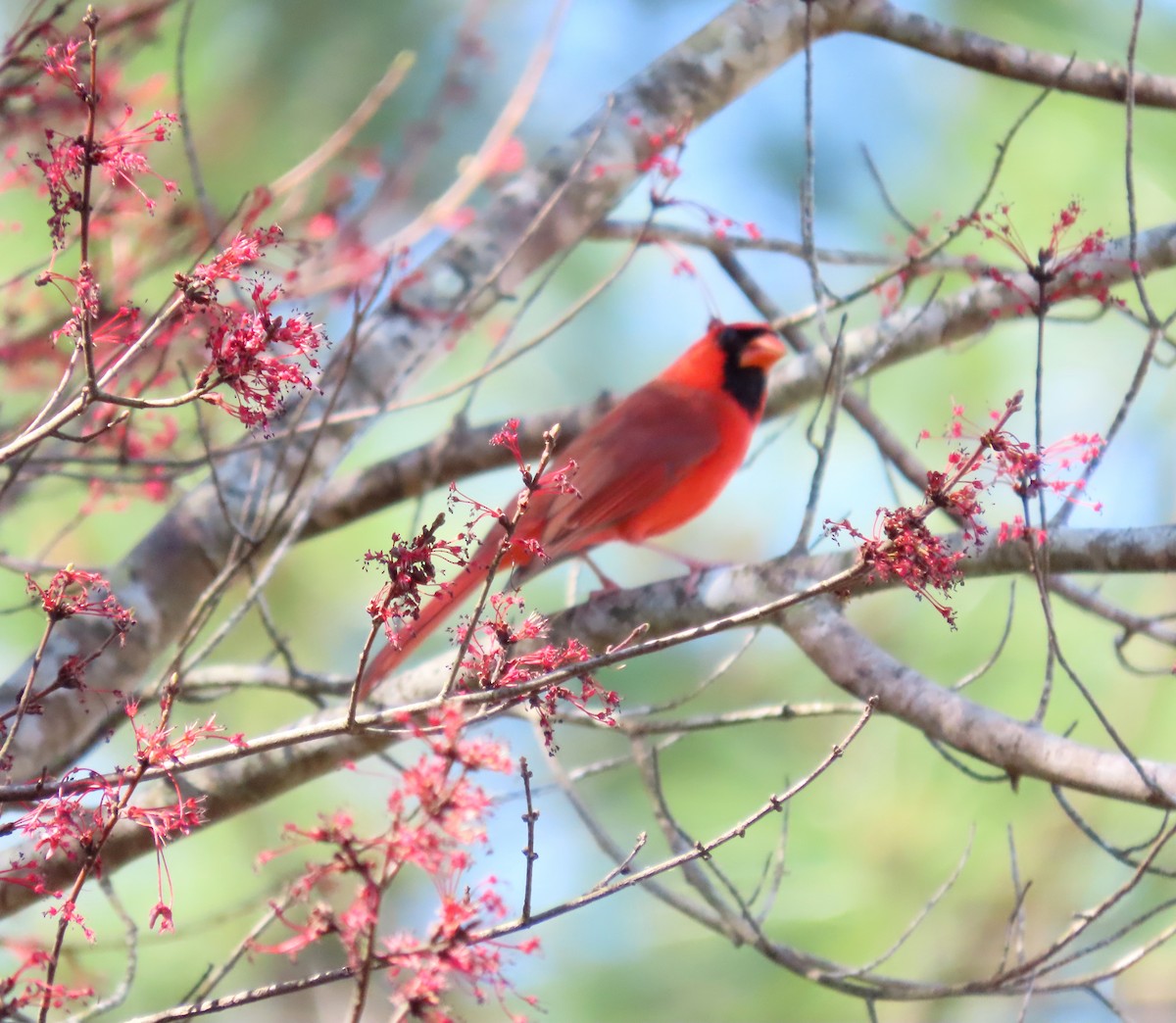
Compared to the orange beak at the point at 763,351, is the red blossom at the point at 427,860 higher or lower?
lower

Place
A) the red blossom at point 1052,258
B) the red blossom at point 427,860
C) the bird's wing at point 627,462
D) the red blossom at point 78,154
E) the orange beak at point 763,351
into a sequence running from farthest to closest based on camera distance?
the orange beak at point 763,351 → the bird's wing at point 627,462 → the red blossom at point 1052,258 → the red blossom at point 78,154 → the red blossom at point 427,860

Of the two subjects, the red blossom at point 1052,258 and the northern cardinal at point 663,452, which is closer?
the red blossom at point 1052,258

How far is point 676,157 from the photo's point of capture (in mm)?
2922

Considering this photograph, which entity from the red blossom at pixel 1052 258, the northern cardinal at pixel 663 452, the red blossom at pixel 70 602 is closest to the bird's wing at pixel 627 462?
the northern cardinal at pixel 663 452

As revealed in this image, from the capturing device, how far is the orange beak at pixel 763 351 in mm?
3979

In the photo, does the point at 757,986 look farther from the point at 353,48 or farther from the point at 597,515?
the point at 353,48

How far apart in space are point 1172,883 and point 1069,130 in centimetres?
269

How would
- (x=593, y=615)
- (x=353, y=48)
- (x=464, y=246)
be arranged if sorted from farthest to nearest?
(x=353, y=48), (x=464, y=246), (x=593, y=615)

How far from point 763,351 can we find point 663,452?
634mm

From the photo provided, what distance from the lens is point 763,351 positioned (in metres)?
4.00

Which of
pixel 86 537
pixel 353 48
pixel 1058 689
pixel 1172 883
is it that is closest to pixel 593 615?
pixel 1058 689

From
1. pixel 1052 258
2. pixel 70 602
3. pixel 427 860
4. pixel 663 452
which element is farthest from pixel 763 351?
pixel 427 860

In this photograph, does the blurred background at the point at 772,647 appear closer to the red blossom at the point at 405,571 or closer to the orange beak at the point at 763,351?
the orange beak at the point at 763,351

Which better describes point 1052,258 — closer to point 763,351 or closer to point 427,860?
point 427,860
